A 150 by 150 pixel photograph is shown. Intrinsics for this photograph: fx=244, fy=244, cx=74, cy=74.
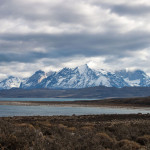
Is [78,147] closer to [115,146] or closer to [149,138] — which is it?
[115,146]

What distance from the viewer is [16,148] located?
39.0 ft

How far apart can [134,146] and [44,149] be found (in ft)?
21.4

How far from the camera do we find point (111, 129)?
23156mm

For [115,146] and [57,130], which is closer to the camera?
[115,146]

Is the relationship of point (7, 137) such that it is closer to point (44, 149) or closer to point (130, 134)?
point (44, 149)

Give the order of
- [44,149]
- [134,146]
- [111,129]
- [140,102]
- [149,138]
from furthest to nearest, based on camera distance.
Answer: [140,102]
[111,129]
[149,138]
[134,146]
[44,149]

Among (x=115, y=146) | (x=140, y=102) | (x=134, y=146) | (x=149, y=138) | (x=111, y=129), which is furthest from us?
(x=140, y=102)

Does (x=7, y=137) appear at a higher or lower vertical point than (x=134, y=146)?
higher

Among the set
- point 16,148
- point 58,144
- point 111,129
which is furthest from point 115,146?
point 111,129

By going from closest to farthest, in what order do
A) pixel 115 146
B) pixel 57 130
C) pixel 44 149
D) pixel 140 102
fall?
pixel 44 149 < pixel 115 146 < pixel 57 130 < pixel 140 102

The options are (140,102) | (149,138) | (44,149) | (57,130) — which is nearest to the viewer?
(44,149)

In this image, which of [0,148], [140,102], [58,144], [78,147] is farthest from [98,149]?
[140,102]

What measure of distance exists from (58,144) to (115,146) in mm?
3953

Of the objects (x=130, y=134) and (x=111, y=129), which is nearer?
(x=130, y=134)
